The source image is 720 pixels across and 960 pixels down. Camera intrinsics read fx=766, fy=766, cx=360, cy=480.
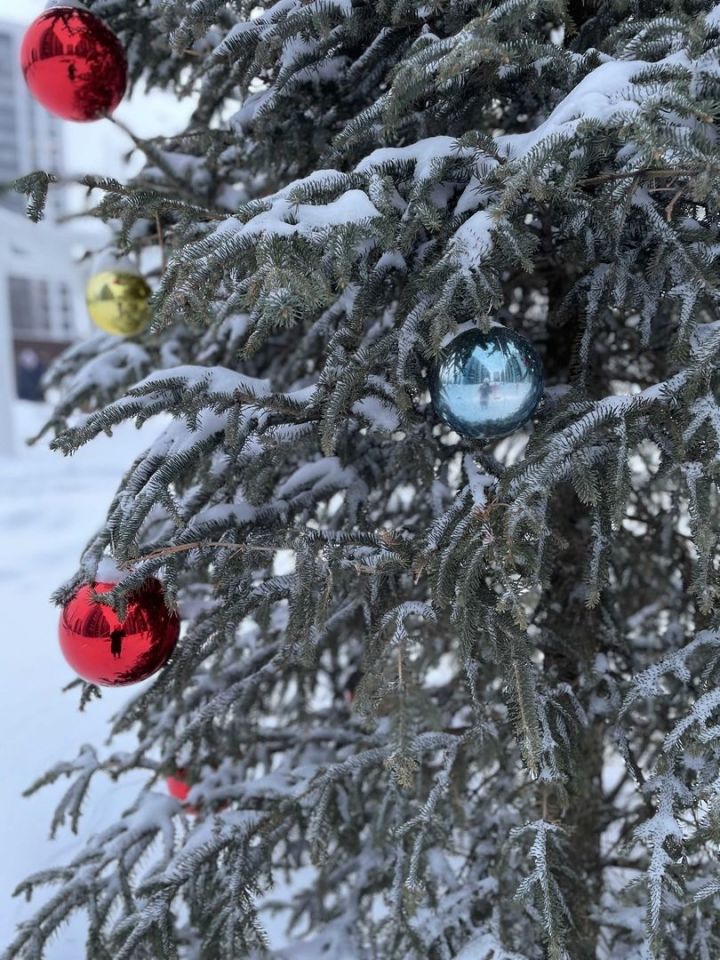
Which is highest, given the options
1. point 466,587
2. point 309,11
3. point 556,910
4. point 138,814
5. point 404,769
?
point 309,11

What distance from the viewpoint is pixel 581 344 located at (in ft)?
5.63


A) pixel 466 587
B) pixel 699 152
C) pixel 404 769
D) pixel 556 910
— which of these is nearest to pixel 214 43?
pixel 699 152

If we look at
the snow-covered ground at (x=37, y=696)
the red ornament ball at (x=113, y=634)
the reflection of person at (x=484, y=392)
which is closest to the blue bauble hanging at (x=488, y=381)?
the reflection of person at (x=484, y=392)

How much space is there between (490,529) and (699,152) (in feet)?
2.22

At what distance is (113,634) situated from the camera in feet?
5.30

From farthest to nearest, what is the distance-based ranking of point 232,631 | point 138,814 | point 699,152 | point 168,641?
point 138,814, point 232,631, point 168,641, point 699,152

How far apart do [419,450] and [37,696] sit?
2.97m

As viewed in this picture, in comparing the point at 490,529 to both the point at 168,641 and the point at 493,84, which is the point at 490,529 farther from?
the point at 493,84

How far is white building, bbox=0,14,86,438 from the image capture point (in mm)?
8570

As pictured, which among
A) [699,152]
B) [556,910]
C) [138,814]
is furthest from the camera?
[138,814]

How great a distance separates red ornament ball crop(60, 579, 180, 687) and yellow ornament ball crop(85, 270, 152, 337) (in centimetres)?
120

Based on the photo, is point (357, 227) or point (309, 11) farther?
point (309, 11)

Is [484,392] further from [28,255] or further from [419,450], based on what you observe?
[28,255]

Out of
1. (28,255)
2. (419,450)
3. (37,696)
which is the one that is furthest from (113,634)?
(28,255)
